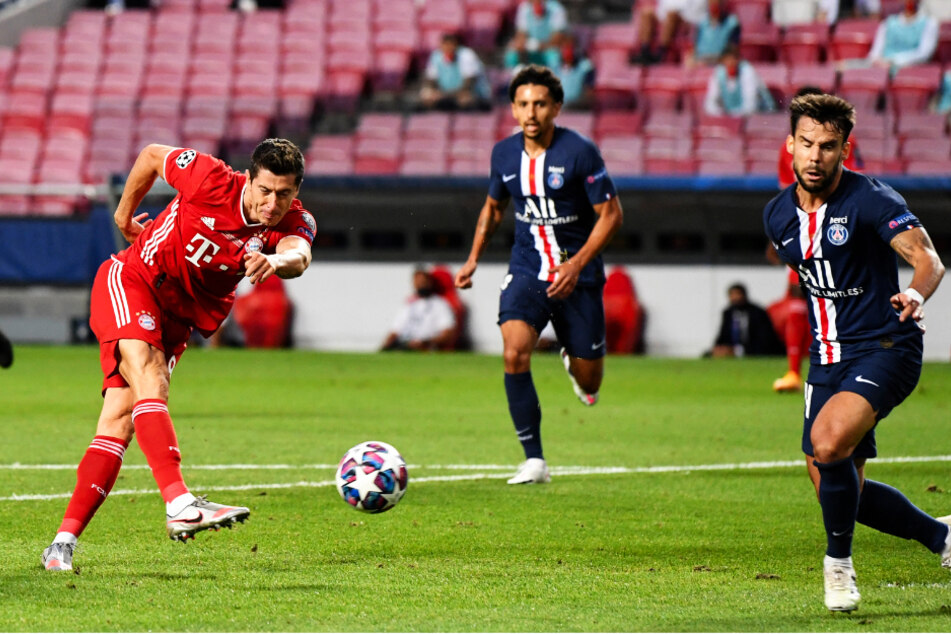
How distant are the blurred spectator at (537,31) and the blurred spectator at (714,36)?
2015 millimetres

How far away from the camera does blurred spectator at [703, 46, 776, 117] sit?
62.3ft

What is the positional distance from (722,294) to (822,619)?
48.2 ft

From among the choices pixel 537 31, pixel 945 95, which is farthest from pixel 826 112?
pixel 537 31

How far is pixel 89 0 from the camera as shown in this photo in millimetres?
26297

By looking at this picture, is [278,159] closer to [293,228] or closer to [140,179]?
[293,228]

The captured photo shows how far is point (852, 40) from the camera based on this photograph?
803 inches

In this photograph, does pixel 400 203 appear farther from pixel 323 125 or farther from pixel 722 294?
pixel 722 294

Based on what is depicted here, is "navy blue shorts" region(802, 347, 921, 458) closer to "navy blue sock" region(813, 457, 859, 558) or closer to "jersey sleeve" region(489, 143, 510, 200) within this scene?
"navy blue sock" region(813, 457, 859, 558)

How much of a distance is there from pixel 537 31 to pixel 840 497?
17120 mm

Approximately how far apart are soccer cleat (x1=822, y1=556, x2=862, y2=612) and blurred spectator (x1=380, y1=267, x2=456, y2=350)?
15.0 m

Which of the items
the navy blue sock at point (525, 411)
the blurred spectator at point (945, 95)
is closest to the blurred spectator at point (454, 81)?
the blurred spectator at point (945, 95)

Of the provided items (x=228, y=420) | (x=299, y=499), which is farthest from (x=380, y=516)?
(x=228, y=420)

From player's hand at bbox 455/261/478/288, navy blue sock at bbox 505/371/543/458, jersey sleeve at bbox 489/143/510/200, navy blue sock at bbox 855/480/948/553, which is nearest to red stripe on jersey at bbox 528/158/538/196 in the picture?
jersey sleeve at bbox 489/143/510/200

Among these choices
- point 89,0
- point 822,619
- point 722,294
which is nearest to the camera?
point 822,619
